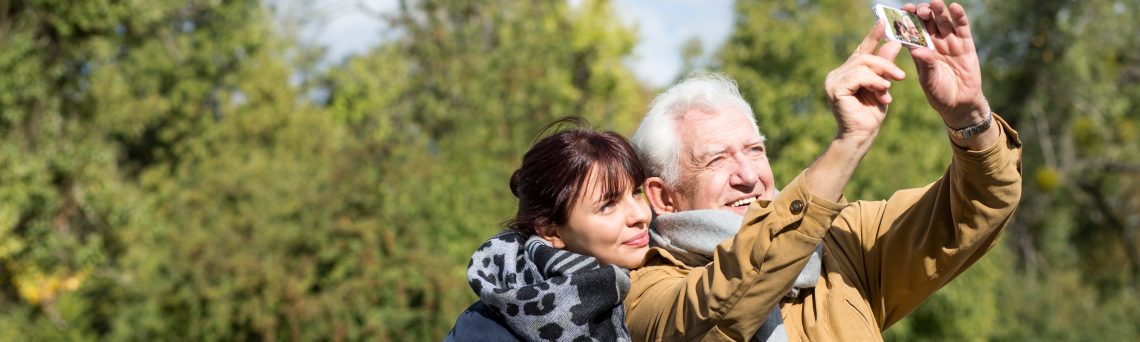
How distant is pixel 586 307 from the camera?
2967mm

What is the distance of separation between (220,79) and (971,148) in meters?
25.4

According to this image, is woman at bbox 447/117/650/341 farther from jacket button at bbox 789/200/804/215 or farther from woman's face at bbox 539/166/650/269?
jacket button at bbox 789/200/804/215

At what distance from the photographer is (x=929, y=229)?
3.21 m

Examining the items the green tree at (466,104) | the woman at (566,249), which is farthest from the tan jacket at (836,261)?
the green tree at (466,104)

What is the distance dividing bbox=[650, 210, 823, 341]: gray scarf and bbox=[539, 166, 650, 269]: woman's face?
81 millimetres

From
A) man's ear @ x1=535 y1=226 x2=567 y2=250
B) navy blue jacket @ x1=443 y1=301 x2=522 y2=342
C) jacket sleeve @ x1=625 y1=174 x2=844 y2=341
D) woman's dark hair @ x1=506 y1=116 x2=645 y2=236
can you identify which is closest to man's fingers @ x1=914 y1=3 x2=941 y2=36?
jacket sleeve @ x1=625 y1=174 x2=844 y2=341

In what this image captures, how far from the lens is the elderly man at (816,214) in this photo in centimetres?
271

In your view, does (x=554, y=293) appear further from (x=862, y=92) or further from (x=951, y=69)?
(x=951, y=69)

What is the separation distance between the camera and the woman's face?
125 inches

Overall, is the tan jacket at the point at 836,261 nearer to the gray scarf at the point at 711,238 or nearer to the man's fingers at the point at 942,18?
the gray scarf at the point at 711,238

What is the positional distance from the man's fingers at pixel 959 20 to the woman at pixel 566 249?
0.83 meters

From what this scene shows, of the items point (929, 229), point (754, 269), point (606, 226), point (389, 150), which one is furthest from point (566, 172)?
point (389, 150)

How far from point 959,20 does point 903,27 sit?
13 centimetres

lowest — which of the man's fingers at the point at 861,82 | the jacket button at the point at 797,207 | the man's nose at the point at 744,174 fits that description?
the man's nose at the point at 744,174
